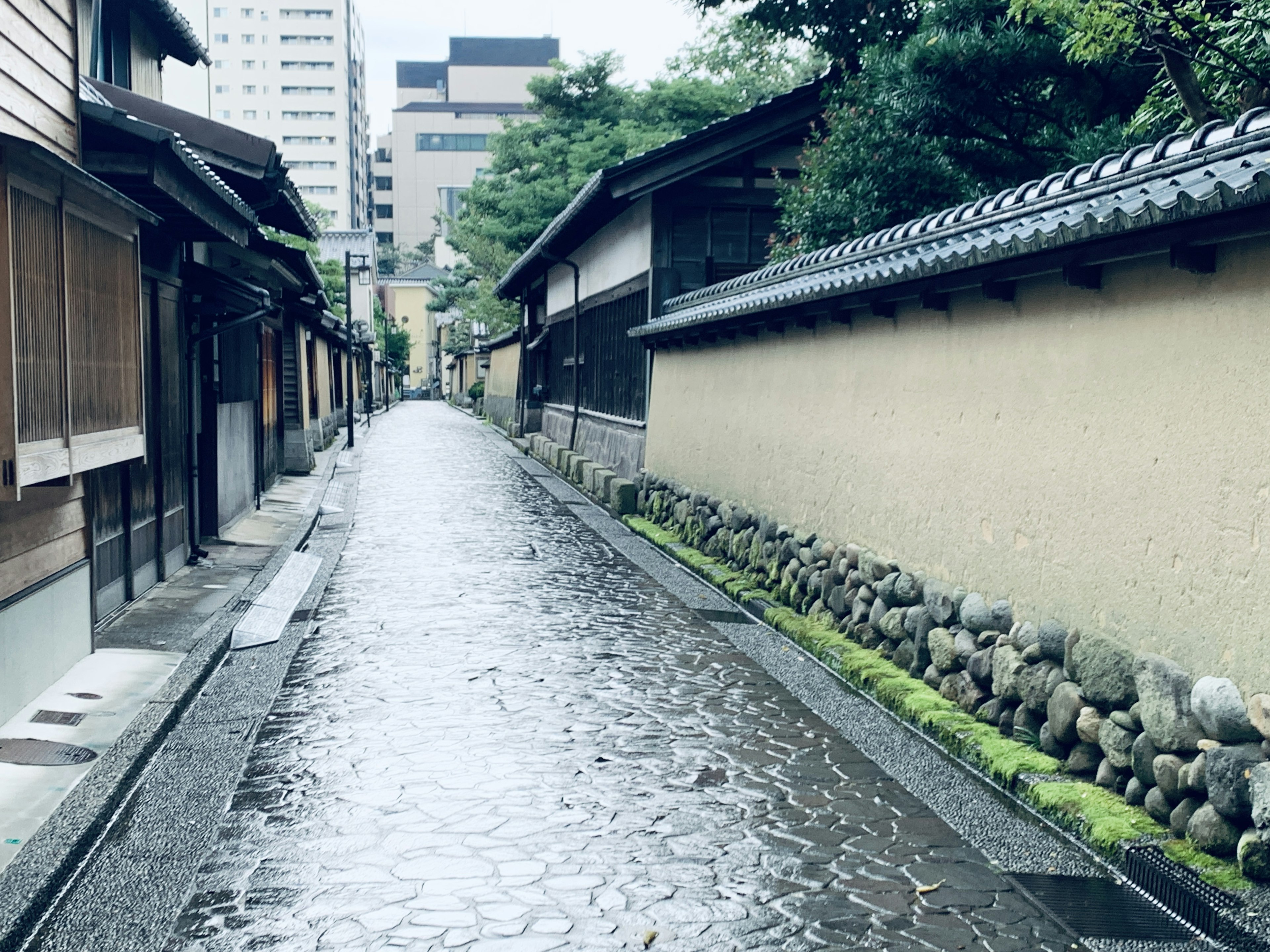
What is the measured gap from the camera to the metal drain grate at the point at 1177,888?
4.83 m

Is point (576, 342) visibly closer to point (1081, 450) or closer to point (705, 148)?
point (705, 148)

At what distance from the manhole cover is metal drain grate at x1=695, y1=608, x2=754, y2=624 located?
6.07 metres

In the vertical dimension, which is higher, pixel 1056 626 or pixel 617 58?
pixel 617 58

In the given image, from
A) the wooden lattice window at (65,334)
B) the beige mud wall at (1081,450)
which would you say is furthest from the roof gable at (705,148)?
the wooden lattice window at (65,334)

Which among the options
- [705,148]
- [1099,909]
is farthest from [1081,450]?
[705,148]

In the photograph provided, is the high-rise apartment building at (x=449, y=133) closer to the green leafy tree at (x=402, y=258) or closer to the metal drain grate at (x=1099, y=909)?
the green leafy tree at (x=402, y=258)

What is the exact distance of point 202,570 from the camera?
13570 millimetres

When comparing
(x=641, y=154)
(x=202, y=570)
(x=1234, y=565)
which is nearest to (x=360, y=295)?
(x=641, y=154)

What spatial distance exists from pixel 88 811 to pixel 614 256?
20216 millimetres

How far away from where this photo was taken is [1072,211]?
7602 mm

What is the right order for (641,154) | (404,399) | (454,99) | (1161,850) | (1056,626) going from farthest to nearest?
(454,99), (404,399), (641,154), (1056,626), (1161,850)

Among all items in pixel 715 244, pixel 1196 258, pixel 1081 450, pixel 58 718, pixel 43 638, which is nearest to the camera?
pixel 1196 258

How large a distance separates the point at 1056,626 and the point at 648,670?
338cm

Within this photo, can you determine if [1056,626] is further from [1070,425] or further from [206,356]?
[206,356]
